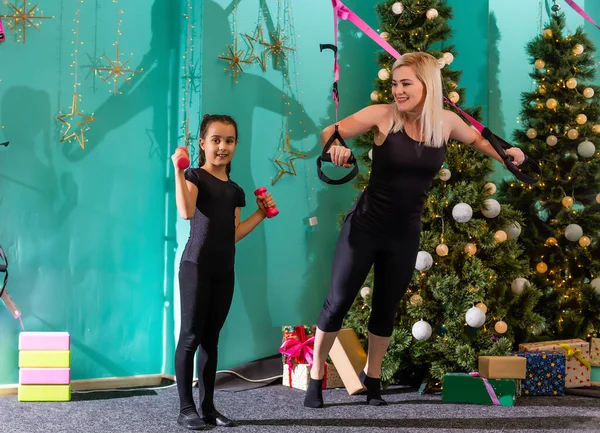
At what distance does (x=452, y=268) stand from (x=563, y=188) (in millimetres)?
1090

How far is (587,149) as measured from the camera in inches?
176

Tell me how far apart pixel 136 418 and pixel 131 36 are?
1973mm

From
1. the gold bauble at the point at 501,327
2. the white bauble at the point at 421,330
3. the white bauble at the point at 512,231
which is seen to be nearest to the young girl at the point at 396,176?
the white bauble at the point at 421,330

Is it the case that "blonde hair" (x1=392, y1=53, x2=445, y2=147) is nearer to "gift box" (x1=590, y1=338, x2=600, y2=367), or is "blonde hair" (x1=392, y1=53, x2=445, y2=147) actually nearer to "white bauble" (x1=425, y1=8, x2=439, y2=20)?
"white bauble" (x1=425, y1=8, x2=439, y2=20)

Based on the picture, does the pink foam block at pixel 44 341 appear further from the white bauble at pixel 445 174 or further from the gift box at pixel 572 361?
the gift box at pixel 572 361

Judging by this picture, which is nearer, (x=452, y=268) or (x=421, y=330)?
(x=421, y=330)

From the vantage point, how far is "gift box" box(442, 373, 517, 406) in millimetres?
3568

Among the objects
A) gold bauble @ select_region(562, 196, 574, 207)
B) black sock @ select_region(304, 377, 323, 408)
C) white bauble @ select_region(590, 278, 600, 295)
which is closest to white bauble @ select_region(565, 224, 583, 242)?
gold bauble @ select_region(562, 196, 574, 207)

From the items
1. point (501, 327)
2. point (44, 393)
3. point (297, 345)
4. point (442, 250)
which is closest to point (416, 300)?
point (442, 250)

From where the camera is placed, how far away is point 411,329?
3977mm

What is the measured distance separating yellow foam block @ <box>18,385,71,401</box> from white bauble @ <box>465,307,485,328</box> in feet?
6.37

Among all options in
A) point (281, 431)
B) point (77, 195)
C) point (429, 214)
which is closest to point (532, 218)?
point (429, 214)

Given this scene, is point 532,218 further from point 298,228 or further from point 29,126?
point 29,126

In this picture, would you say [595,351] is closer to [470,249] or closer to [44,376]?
[470,249]
